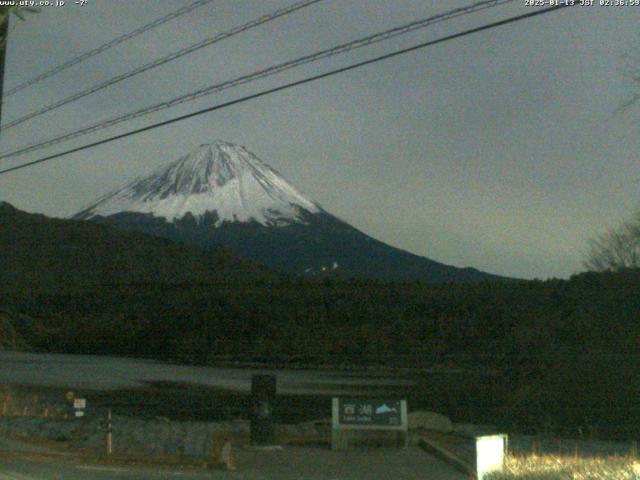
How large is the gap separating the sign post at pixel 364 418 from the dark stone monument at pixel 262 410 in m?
1.29

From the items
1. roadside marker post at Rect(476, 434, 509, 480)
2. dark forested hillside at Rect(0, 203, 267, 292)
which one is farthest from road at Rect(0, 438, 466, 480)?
dark forested hillside at Rect(0, 203, 267, 292)

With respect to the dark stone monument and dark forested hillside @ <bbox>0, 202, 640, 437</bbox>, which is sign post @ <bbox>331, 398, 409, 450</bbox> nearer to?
the dark stone monument

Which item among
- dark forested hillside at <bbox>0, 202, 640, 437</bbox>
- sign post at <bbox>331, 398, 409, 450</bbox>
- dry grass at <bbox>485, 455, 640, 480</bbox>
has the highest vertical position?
dark forested hillside at <bbox>0, 202, 640, 437</bbox>

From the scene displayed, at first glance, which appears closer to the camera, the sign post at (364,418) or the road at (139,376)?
the sign post at (364,418)

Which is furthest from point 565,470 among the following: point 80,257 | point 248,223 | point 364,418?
point 248,223

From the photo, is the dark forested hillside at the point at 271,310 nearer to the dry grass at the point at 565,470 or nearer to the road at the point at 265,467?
the road at the point at 265,467

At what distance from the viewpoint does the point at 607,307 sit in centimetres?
3656

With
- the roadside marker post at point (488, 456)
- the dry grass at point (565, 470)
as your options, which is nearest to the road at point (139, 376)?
the roadside marker post at point (488, 456)

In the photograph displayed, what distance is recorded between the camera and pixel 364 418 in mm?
16906

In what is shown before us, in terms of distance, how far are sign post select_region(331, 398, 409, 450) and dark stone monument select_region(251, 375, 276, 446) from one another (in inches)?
50.9

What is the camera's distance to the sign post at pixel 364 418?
664 inches

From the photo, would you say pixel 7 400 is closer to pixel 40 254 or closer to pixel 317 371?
pixel 317 371

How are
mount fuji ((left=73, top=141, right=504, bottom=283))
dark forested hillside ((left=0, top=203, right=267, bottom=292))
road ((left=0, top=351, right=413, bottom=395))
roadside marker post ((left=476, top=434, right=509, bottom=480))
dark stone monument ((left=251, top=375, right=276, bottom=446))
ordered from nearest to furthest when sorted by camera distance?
roadside marker post ((left=476, top=434, right=509, bottom=480)) < dark stone monument ((left=251, top=375, right=276, bottom=446)) < road ((left=0, top=351, right=413, bottom=395)) < dark forested hillside ((left=0, top=203, right=267, bottom=292)) < mount fuji ((left=73, top=141, right=504, bottom=283))

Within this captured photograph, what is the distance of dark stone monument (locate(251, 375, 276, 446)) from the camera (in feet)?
52.9
